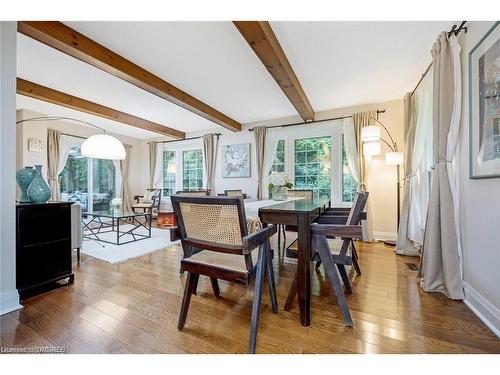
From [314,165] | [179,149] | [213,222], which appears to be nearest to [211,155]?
[179,149]

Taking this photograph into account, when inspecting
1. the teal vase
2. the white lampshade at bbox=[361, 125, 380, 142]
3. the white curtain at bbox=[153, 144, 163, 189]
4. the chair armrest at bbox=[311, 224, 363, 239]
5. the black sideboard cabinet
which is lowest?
the black sideboard cabinet

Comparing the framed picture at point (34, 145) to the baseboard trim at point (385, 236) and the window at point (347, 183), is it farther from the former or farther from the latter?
the baseboard trim at point (385, 236)

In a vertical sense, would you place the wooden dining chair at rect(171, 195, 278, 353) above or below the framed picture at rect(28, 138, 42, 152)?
below

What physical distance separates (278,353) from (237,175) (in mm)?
4079

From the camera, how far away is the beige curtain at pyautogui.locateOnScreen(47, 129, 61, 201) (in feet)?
14.7

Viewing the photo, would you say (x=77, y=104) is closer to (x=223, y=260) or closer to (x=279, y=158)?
(x=279, y=158)

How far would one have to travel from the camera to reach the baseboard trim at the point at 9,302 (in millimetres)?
1585

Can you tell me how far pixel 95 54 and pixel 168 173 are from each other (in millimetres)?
4256

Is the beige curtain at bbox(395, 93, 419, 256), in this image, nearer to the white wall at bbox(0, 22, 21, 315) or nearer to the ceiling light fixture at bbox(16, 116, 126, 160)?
the white wall at bbox(0, 22, 21, 315)

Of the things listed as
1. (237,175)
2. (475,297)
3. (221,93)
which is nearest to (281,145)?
(237,175)

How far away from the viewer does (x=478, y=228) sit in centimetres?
160

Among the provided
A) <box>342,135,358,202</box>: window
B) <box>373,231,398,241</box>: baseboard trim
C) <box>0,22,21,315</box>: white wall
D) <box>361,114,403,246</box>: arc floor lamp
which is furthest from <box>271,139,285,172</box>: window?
<box>0,22,21,315</box>: white wall
